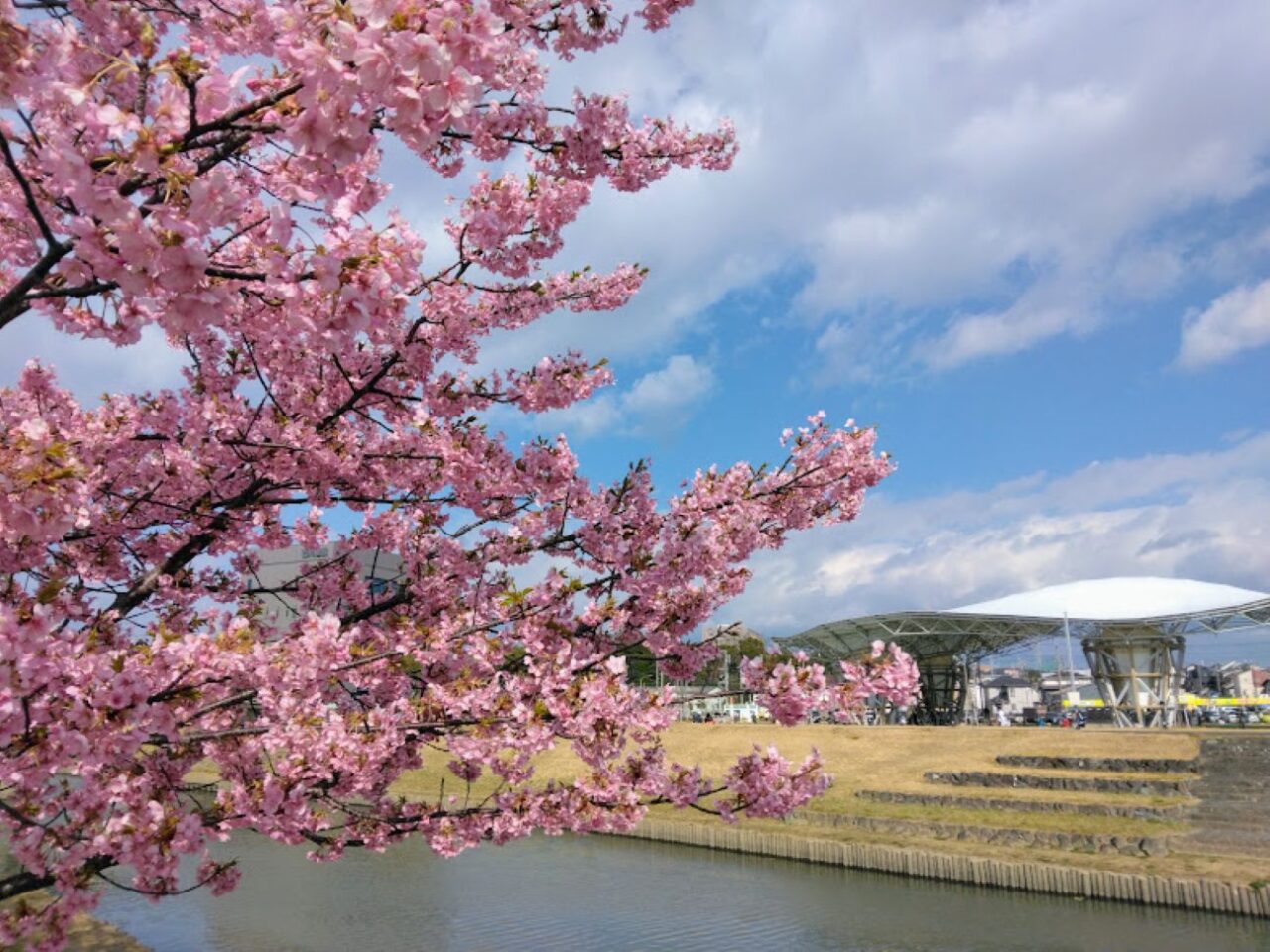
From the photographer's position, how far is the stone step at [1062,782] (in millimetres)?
20609

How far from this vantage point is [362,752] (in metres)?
5.18

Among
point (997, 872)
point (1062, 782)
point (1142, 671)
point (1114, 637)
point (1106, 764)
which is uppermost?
point (1114, 637)

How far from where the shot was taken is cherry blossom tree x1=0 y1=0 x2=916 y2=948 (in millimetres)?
2600

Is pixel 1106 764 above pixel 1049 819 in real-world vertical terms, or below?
above

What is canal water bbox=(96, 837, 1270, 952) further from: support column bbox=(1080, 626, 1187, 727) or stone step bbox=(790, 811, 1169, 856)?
support column bbox=(1080, 626, 1187, 727)

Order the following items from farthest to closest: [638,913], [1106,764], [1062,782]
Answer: [1106,764] → [1062,782] → [638,913]

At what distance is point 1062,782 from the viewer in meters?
22.4

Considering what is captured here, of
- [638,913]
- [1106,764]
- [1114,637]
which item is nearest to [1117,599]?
[1114,637]

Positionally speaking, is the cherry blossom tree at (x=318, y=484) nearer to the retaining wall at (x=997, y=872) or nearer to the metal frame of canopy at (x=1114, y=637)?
the retaining wall at (x=997, y=872)

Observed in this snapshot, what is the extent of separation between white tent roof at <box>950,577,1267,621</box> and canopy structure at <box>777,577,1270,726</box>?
0.15ft

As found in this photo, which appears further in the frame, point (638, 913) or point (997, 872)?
point (997, 872)

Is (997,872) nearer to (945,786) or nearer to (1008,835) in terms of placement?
(1008,835)

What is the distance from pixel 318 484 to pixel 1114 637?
41.8 meters

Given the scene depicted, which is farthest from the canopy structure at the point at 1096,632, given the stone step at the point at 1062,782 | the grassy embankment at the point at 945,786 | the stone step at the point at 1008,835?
the stone step at the point at 1008,835
